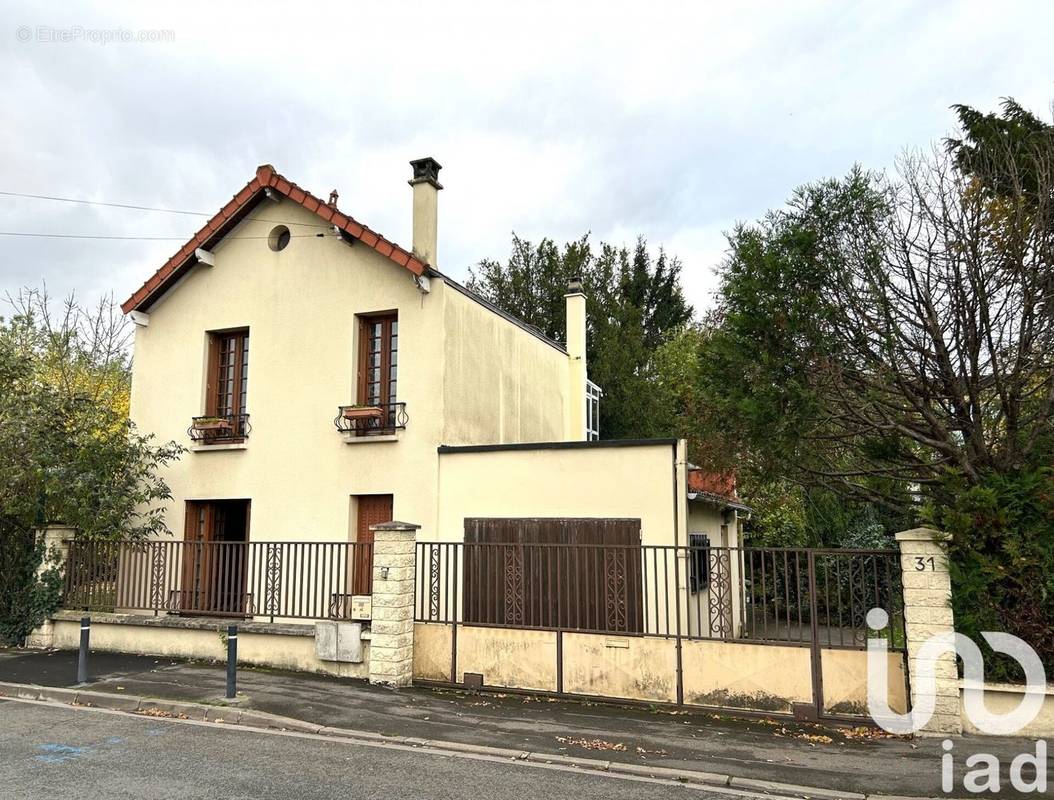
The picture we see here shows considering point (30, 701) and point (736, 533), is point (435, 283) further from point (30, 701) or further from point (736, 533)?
point (736, 533)

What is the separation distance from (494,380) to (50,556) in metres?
8.47

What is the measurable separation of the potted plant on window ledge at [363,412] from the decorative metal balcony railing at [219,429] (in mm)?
2396

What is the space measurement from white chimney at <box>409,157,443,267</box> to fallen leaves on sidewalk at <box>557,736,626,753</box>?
27.8ft

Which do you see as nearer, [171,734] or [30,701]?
[171,734]

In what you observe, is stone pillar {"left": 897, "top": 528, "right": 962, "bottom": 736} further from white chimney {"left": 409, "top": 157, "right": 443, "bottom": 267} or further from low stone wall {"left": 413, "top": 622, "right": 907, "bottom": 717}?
white chimney {"left": 409, "top": 157, "right": 443, "bottom": 267}

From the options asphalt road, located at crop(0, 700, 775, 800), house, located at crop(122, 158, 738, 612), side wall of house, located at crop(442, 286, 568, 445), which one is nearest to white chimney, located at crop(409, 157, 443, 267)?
house, located at crop(122, 158, 738, 612)

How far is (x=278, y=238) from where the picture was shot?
14844 mm

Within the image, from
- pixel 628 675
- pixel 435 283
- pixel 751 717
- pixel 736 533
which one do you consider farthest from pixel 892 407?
pixel 736 533

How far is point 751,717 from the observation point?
859cm

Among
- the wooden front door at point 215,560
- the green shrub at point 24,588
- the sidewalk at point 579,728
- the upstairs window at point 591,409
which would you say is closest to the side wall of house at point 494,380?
the upstairs window at point 591,409

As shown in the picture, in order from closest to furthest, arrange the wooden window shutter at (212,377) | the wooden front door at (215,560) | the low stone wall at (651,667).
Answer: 1. the low stone wall at (651,667)
2. the wooden front door at (215,560)
3. the wooden window shutter at (212,377)

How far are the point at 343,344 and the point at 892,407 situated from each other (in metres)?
9.27

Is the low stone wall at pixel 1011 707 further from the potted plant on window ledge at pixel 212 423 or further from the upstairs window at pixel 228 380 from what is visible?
the upstairs window at pixel 228 380

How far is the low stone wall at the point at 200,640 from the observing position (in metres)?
10.8
